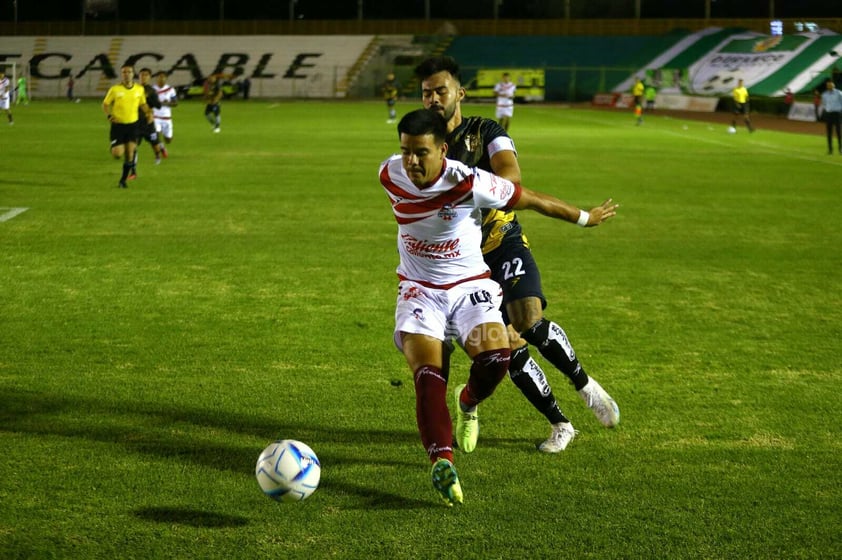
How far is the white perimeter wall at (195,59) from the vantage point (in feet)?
237

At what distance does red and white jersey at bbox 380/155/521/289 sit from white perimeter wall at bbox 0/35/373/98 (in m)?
66.9

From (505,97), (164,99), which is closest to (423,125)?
(164,99)

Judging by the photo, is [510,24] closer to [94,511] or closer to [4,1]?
[4,1]

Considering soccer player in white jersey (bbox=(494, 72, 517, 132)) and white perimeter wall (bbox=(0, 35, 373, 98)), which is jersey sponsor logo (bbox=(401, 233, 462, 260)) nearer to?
soccer player in white jersey (bbox=(494, 72, 517, 132))

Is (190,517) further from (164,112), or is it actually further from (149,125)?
(164,112)

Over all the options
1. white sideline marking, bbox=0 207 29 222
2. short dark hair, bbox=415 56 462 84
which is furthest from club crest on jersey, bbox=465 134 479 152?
white sideline marking, bbox=0 207 29 222

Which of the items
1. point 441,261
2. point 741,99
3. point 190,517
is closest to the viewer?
point 190,517

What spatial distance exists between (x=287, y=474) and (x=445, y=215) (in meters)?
1.59

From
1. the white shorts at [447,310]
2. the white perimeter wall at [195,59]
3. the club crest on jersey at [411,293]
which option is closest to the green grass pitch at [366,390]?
the white shorts at [447,310]

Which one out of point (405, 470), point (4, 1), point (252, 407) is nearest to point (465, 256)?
point (405, 470)

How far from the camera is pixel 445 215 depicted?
18.4 ft

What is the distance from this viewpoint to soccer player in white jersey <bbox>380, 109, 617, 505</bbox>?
17.7ft

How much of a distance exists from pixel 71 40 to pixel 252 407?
251ft

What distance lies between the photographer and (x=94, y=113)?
48594mm
